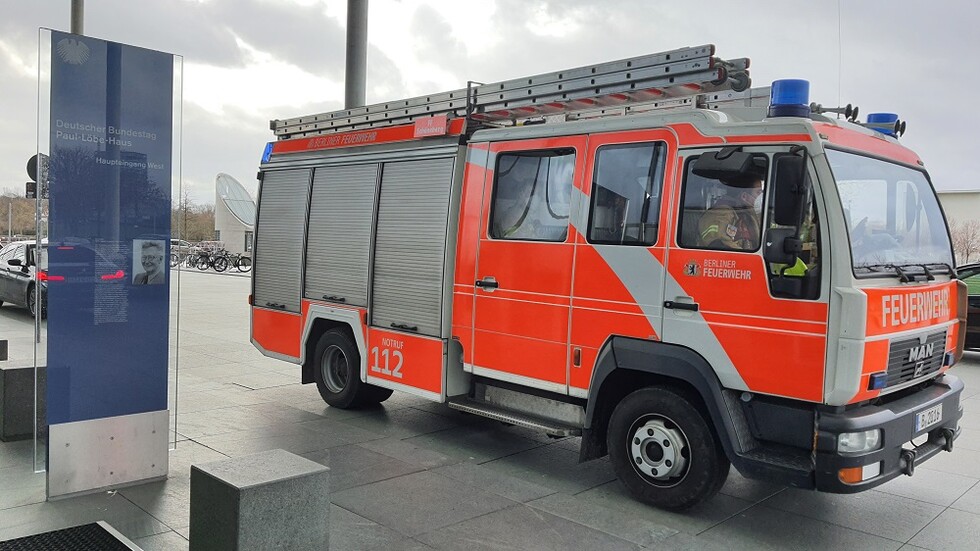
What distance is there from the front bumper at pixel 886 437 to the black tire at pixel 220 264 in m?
38.2

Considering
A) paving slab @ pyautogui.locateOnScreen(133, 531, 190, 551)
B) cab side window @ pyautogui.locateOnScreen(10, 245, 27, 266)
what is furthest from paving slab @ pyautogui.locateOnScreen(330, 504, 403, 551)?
cab side window @ pyautogui.locateOnScreen(10, 245, 27, 266)

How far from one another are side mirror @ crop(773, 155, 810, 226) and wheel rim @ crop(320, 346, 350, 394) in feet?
16.6

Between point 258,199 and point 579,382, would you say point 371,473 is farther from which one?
point 258,199

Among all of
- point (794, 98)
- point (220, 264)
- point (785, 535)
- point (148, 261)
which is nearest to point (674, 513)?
point (785, 535)

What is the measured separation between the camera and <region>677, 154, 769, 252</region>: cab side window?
4770 millimetres

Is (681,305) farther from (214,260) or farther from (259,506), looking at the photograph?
(214,260)

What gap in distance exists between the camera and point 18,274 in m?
16.8

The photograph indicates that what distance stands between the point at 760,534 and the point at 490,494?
6.21 ft

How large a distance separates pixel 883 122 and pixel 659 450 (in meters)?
3.19

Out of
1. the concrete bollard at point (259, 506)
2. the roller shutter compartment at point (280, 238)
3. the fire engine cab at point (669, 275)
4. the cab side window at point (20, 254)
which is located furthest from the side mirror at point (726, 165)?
the cab side window at point (20, 254)

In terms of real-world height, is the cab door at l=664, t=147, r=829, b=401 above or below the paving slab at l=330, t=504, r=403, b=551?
above

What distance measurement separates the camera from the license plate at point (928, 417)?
4.95 meters

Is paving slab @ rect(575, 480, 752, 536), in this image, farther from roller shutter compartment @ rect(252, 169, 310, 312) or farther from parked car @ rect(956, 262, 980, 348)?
parked car @ rect(956, 262, 980, 348)

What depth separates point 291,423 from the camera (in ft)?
25.0
